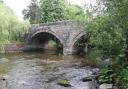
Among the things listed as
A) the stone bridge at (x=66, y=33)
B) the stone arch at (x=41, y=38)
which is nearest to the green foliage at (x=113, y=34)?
the stone bridge at (x=66, y=33)

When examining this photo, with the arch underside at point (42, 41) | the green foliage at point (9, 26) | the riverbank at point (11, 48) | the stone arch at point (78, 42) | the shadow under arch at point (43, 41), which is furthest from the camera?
the arch underside at point (42, 41)

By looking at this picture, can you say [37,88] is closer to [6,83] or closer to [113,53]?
[6,83]

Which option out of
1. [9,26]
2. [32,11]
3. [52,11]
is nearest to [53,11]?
[52,11]

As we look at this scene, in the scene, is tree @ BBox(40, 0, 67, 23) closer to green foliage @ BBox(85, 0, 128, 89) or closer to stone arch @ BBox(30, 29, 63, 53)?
stone arch @ BBox(30, 29, 63, 53)

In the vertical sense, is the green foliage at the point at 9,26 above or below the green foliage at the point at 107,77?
above

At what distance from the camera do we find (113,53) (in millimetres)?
19266

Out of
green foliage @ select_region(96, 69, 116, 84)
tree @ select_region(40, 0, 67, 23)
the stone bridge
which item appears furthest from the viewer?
tree @ select_region(40, 0, 67, 23)

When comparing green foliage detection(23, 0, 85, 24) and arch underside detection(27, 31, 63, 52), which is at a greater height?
green foliage detection(23, 0, 85, 24)

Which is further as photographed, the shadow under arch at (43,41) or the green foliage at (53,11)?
the green foliage at (53,11)

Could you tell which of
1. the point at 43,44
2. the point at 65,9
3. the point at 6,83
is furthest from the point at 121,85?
the point at 65,9

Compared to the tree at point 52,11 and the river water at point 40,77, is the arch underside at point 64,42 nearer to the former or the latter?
the tree at point 52,11

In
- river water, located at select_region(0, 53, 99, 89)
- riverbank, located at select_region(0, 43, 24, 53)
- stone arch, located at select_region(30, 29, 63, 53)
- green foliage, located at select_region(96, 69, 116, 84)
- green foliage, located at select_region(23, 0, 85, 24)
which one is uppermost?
green foliage, located at select_region(23, 0, 85, 24)

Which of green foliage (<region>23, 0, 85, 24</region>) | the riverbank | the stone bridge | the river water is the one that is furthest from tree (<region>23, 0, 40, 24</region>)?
the river water

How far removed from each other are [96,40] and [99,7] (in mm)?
2358
